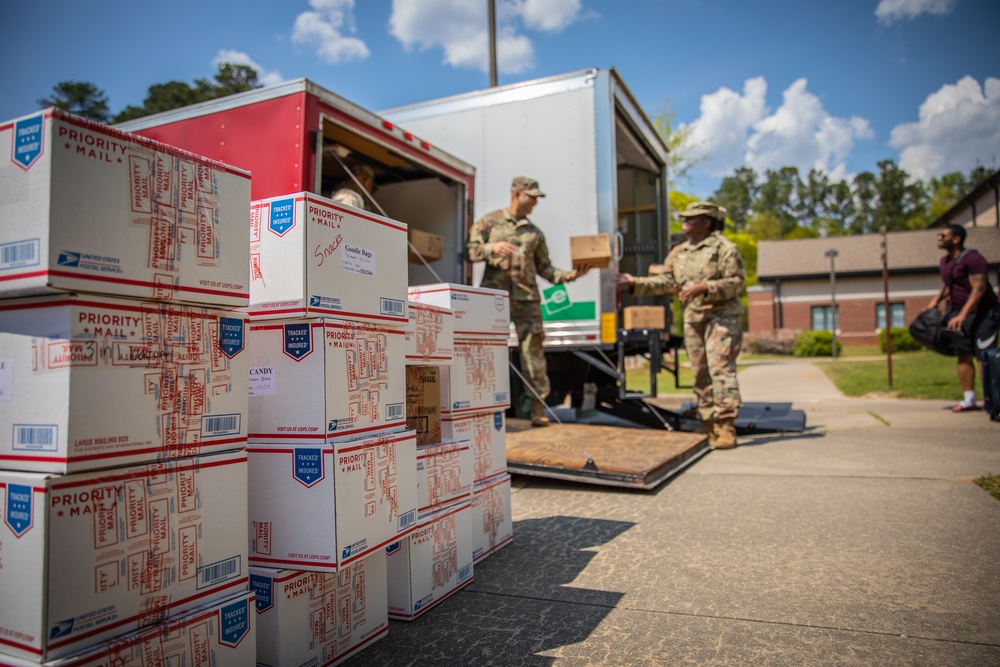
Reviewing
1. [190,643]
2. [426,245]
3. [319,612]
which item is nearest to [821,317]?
[426,245]

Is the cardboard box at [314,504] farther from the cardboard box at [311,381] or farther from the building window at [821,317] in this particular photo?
the building window at [821,317]

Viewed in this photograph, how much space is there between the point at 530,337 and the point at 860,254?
3869 centimetres

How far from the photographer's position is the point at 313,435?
195 centimetres

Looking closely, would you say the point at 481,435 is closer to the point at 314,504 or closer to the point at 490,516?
the point at 490,516

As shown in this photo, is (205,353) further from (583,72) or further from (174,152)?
(583,72)

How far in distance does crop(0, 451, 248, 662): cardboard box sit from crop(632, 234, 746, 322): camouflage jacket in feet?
16.2

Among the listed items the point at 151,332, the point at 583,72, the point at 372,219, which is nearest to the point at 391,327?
the point at 372,219

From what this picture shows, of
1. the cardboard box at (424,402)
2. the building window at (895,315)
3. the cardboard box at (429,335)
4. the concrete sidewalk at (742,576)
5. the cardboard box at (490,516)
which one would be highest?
the building window at (895,315)

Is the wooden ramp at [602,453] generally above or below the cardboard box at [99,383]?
below

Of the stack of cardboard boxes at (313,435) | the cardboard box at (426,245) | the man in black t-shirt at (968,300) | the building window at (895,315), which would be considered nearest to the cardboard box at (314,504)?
the stack of cardboard boxes at (313,435)

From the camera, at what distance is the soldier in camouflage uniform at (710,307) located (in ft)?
19.1

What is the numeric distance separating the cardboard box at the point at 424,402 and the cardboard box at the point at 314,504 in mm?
687

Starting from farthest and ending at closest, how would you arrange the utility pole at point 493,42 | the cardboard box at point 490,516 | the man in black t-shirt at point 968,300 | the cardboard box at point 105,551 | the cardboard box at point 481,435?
the utility pole at point 493,42 → the man in black t-shirt at point 968,300 → the cardboard box at point 490,516 → the cardboard box at point 481,435 → the cardboard box at point 105,551

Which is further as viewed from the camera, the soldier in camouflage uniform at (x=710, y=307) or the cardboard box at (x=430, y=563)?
the soldier in camouflage uniform at (x=710, y=307)
